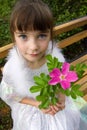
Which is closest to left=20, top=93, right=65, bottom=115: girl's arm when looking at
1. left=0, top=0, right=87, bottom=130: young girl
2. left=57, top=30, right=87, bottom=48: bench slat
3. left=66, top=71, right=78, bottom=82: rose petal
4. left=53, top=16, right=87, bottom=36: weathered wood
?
left=0, top=0, right=87, bottom=130: young girl

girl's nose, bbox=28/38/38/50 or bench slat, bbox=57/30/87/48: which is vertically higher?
girl's nose, bbox=28/38/38/50

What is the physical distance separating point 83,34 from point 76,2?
117cm

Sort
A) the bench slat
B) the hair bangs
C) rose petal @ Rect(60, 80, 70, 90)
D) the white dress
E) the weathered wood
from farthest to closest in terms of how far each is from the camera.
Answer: the bench slat, the weathered wood, the white dress, the hair bangs, rose petal @ Rect(60, 80, 70, 90)

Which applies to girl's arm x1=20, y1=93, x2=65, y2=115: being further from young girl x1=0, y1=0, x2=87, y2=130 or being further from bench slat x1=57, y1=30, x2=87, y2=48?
bench slat x1=57, y1=30, x2=87, y2=48

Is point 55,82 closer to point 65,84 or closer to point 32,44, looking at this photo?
point 65,84

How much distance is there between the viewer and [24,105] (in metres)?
2.08

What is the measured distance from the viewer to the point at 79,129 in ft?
7.98

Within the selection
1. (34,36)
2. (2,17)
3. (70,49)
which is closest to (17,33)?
(34,36)

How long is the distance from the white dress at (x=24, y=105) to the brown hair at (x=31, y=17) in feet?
0.95

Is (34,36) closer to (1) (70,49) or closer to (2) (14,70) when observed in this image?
(2) (14,70)

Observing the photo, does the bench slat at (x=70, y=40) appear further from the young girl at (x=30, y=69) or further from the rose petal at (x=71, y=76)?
the rose petal at (x=71, y=76)

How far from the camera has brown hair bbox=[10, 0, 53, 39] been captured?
67.9 inches

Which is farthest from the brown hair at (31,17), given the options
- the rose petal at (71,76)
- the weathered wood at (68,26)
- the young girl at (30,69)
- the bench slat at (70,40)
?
the bench slat at (70,40)

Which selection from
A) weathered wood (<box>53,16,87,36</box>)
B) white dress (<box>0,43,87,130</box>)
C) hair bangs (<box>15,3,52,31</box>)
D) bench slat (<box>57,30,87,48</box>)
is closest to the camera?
hair bangs (<box>15,3,52,31</box>)
